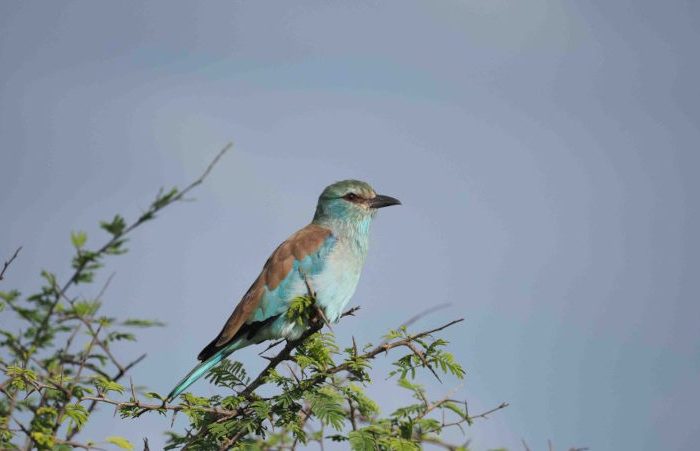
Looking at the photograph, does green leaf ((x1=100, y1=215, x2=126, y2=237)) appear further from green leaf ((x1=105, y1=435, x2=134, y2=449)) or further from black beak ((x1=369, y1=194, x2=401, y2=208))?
black beak ((x1=369, y1=194, x2=401, y2=208))

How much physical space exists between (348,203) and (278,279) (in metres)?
1.51

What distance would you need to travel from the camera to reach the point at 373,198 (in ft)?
28.0

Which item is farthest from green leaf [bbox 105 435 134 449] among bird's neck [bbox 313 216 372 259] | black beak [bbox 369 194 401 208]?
black beak [bbox 369 194 401 208]

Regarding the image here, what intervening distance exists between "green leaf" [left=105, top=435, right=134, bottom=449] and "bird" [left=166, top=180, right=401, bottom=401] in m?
1.75

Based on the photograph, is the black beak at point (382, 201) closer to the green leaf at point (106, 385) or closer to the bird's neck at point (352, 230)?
the bird's neck at point (352, 230)

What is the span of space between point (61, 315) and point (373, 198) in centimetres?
424

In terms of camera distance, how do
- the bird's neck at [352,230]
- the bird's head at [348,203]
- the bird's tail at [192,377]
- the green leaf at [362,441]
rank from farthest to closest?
the bird's head at [348,203] → the bird's neck at [352,230] → the bird's tail at [192,377] → the green leaf at [362,441]

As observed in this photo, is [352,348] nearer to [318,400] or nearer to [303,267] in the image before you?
[318,400]

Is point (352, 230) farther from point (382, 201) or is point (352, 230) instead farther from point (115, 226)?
point (115, 226)

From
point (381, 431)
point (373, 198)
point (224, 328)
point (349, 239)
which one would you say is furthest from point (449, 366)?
point (373, 198)

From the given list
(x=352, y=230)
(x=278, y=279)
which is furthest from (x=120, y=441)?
(x=352, y=230)

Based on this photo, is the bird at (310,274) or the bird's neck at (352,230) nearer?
the bird at (310,274)

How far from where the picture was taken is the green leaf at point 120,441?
404cm

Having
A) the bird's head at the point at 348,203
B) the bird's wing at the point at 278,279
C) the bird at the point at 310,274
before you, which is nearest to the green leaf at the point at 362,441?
the bird at the point at 310,274
